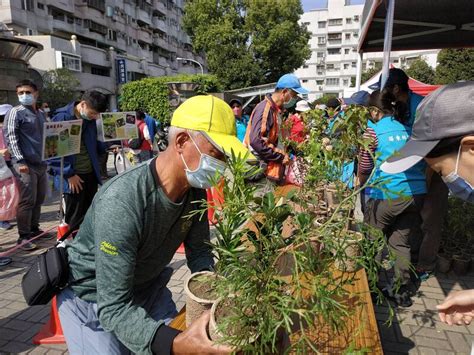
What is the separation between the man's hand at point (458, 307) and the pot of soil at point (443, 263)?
9.78ft

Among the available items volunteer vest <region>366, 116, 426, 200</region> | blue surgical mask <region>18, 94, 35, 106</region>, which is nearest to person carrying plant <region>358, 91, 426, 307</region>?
volunteer vest <region>366, 116, 426, 200</region>

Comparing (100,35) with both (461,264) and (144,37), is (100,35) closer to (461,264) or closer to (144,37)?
(144,37)

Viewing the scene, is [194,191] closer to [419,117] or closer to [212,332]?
[212,332]

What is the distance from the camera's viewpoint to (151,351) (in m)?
1.22

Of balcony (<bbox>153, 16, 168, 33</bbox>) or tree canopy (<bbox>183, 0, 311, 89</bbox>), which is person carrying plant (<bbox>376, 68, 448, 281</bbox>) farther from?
balcony (<bbox>153, 16, 168, 33</bbox>)

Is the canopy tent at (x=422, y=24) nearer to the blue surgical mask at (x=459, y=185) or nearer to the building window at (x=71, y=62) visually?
the blue surgical mask at (x=459, y=185)

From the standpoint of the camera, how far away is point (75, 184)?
421cm

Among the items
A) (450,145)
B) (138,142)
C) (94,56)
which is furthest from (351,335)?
(94,56)

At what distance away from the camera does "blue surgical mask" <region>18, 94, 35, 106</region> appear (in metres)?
4.59

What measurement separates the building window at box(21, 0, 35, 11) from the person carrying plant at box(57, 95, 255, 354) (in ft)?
99.4

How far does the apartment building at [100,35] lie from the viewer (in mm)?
25844

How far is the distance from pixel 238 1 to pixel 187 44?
3514 cm

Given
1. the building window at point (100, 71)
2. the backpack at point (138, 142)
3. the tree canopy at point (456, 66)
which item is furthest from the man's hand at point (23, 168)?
the building window at point (100, 71)

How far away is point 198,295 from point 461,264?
12.1 ft
